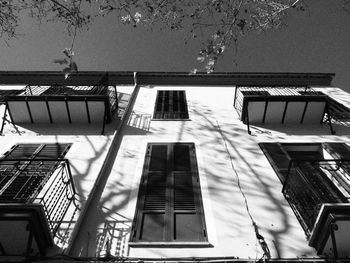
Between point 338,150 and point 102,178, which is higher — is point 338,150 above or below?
above

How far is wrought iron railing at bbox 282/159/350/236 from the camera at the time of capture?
7.27m

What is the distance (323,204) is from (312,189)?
3.83ft

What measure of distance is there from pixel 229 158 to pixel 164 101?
5306 mm

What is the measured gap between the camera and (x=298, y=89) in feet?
49.6

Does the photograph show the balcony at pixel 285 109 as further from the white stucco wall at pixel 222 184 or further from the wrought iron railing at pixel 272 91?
the wrought iron railing at pixel 272 91

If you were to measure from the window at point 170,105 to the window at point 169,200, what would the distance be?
8.62 feet

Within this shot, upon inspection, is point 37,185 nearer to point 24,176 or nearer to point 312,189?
point 24,176

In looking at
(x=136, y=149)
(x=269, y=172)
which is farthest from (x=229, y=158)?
(x=136, y=149)

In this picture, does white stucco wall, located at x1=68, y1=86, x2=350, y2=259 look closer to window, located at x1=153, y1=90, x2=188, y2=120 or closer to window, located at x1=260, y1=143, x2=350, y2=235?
window, located at x1=260, y1=143, x2=350, y2=235

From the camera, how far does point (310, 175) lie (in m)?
8.15

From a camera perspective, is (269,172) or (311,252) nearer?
(311,252)

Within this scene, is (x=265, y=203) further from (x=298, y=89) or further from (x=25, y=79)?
(x=25, y=79)

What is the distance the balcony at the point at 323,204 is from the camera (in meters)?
6.01

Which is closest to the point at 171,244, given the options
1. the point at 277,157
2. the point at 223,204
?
the point at 223,204
